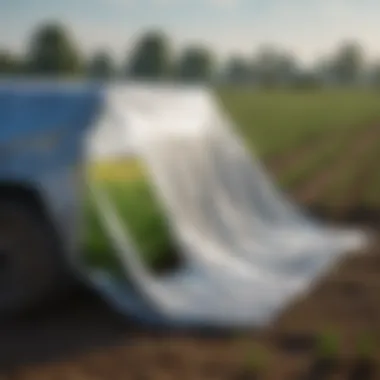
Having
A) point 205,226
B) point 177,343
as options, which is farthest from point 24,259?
point 205,226

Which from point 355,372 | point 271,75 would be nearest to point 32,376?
point 355,372

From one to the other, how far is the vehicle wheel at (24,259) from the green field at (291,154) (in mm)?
309

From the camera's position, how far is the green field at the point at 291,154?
24.0 ft

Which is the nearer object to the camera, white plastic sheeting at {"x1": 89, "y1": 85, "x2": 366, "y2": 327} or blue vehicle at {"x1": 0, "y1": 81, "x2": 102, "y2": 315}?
blue vehicle at {"x1": 0, "y1": 81, "x2": 102, "y2": 315}

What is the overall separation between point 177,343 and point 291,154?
1644 cm

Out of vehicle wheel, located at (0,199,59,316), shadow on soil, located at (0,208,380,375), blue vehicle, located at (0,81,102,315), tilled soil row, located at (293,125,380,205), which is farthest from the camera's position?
tilled soil row, located at (293,125,380,205)

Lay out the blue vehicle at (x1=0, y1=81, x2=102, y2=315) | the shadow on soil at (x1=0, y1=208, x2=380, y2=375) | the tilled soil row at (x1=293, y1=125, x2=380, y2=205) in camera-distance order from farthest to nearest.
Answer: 1. the tilled soil row at (x1=293, y1=125, x2=380, y2=205)
2. the blue vehicle at (x1=0, y1=81, x2=102, y2=315)
3. the shadow on soil at (x1=0, y1=208, x2=380, y2=375)

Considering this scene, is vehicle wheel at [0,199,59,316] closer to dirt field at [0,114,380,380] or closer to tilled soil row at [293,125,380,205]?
dirt field at [0,114,380,380]

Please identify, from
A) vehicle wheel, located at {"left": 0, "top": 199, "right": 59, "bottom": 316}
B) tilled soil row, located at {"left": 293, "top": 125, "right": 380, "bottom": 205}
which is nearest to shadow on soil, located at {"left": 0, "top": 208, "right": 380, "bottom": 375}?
vehicle wheel, located at {"left": 0, "top": 199, "right": 59, "bottom": 316}

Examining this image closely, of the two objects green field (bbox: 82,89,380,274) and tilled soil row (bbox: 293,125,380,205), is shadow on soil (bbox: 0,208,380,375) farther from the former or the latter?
tilled soil row (bbox: 293,125,380,205)

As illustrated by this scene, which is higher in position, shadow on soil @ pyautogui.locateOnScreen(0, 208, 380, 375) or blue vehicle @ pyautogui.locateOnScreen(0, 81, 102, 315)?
blue vehicle @ pyautogui.locateOnScreen(0, 81, 102, 315)

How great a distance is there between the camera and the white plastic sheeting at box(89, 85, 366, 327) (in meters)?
6.69

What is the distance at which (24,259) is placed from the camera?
6641 mm

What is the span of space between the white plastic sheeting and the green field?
0.49 feet
